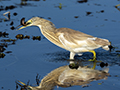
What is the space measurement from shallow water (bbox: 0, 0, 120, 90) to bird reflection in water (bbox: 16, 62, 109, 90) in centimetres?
20

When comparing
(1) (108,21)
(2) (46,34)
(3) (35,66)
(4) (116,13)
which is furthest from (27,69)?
(4) (116,13)

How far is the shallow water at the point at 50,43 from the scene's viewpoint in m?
7.84

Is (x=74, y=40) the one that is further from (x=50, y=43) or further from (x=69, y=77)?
(x=50, y=43)

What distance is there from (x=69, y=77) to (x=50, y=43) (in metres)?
3.24

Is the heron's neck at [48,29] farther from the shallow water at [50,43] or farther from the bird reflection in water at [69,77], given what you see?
the bird reflection in water at [69,77]

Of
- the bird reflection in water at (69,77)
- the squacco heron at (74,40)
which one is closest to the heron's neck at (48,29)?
the squacco heron at (74,40)

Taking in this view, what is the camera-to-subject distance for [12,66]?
857 centimetres

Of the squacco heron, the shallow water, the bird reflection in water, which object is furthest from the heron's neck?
the bird reflection in water

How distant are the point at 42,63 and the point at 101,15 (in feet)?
18.2

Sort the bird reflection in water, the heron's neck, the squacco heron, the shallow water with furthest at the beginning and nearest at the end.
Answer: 1. the heron's neck
2. the squacco heron
3. the shallow water
4. the bird reflection in water

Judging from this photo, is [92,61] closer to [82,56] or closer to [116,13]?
[82,56]

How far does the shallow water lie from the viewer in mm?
7844

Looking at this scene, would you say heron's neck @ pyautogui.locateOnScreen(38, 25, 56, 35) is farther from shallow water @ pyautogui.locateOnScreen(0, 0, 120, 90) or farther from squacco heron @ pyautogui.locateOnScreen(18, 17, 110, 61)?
shallow water @ pyautogui.locateOnScreen(0, 0, 120, 90)

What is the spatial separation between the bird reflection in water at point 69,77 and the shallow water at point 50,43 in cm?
20
